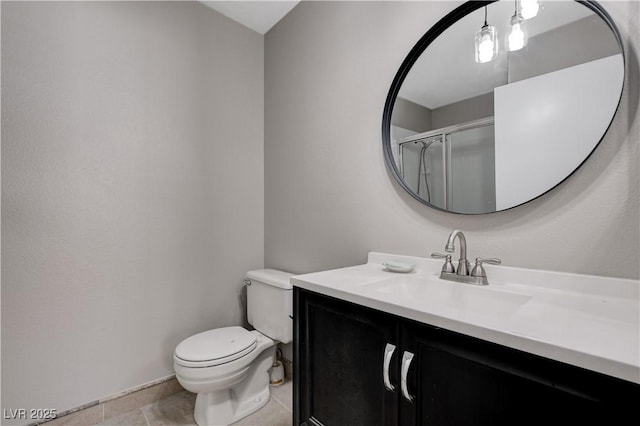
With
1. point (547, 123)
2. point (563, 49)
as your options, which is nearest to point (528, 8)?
point (563, 49)

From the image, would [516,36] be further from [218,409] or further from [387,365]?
[218,409]

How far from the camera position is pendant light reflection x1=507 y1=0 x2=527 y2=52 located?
3.53 ft

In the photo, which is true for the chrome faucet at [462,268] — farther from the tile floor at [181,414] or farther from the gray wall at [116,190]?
the gray wall at [116,190]

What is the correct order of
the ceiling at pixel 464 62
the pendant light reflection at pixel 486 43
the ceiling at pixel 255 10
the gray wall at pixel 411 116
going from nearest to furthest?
the ceiling at pixel 464 62, the pendant light reflection at pixel 486 43, the gray wall at pixel 411 116, the ceiling at pixel 255 10

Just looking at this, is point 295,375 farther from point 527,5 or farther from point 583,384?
point 527,5

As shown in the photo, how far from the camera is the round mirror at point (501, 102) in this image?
93cm

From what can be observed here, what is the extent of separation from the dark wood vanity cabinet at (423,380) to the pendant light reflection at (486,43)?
1082 mm

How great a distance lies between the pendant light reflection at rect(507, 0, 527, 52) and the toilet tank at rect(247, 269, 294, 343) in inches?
59.7

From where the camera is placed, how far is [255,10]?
6.78 ft

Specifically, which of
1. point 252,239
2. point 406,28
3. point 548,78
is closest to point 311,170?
point 252,239

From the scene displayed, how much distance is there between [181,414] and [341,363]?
1.26m

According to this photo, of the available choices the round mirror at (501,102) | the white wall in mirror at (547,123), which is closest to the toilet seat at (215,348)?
the round mirror at (501,102)

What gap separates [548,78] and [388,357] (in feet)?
3.51

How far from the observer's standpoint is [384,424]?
33.5 inches
